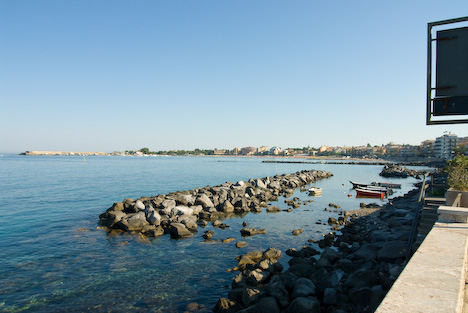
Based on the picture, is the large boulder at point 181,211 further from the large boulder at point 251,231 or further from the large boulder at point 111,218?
the large boulder at point 251,231

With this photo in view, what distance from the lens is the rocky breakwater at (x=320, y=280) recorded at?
839 cm

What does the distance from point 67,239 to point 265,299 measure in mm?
13630

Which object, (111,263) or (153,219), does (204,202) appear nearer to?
(153,219)

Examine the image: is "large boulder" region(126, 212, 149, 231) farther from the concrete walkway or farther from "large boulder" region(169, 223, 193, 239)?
the concrete walkway

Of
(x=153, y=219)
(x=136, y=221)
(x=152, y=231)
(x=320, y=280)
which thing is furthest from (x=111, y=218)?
(x=320, y=280)

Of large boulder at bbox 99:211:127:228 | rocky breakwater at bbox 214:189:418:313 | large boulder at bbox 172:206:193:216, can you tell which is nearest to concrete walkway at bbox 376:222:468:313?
rocky breakwater at bbox 214:189:418:313

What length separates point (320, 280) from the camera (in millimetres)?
10359

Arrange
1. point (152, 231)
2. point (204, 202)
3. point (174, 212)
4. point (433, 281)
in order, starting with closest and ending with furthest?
point (433, 281), point (152, 231), point (174, 212), point (204, 202)

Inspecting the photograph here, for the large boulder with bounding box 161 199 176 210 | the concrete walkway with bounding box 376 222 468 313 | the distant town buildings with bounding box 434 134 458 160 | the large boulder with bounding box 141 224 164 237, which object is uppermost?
the distant town buildings with bounding box 434 134 458 160

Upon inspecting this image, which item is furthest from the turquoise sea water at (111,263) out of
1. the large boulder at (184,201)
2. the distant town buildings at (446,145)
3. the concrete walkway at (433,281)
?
the distant town buildings at (446,145)

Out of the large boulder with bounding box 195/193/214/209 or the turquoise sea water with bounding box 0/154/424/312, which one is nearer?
the turquoise sea water with bounding box 0/154/424/312

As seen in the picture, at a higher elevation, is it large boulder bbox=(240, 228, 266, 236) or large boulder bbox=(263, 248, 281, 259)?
large boulder bbox=(263, 248, 281, 259)

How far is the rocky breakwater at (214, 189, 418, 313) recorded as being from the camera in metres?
8.39

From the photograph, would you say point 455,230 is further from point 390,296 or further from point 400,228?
point 400,228
